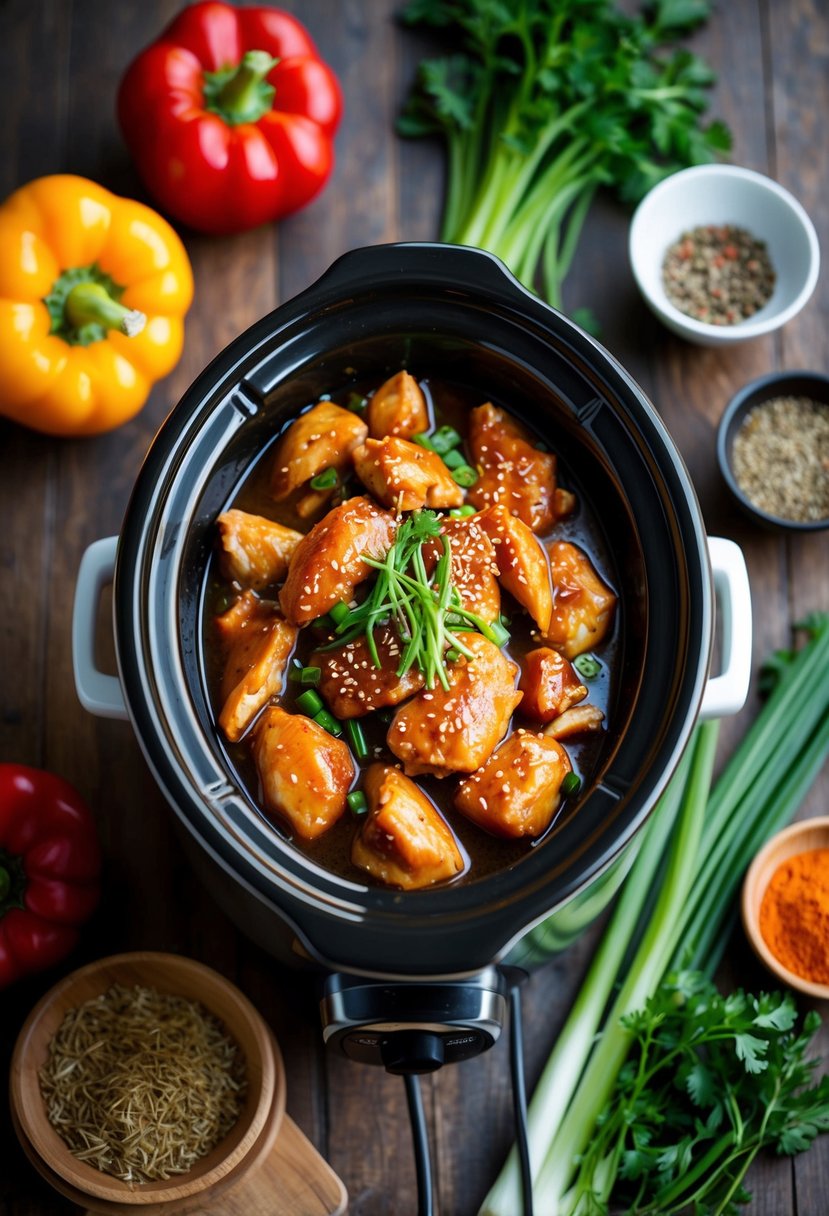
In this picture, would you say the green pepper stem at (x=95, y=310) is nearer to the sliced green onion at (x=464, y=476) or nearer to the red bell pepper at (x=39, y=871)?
the sliced green onion at (x=464, y=476)

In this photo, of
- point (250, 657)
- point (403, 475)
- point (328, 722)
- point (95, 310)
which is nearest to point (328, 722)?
point (328, 722)

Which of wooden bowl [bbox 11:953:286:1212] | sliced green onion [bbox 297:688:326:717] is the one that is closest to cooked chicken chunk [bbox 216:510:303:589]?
sliced green onion [bbox 297:688:326:717]

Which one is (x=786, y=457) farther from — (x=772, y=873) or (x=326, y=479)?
(x=326, y=479)

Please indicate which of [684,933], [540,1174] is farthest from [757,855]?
[540,1174]

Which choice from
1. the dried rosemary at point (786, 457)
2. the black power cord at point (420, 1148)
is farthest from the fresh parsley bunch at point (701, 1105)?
the dried rosemary at point (786, 457)

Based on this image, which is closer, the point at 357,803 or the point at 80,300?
the point at 357,803
